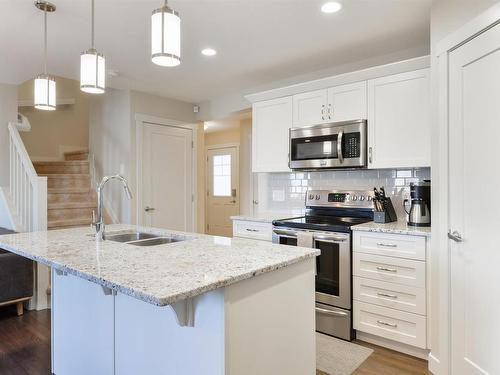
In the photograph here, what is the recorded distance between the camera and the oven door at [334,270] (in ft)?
9.02

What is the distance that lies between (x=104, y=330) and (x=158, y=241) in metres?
0.69

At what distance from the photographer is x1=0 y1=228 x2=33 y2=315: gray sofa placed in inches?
125

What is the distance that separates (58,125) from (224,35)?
4.80 metres

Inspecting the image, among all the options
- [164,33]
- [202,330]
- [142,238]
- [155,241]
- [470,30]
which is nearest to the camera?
[202,330]

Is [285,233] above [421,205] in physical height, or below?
below

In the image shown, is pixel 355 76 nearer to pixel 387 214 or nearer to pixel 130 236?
pixel 387 214

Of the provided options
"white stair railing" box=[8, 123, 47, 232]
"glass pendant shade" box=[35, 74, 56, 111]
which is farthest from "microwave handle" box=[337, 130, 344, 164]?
"white stair railing" box=[8, 123, 47, 232]

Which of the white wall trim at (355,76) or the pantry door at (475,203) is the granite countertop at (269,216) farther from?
the pantry door at (475,203)

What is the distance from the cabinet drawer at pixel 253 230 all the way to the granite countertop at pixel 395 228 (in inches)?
37.7

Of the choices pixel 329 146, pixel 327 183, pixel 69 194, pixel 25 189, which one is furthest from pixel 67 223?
pixel 329 146

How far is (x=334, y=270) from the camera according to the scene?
2.83 metres

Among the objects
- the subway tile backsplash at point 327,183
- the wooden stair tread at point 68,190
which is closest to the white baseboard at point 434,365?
the subway tile backsplash at point 327,183

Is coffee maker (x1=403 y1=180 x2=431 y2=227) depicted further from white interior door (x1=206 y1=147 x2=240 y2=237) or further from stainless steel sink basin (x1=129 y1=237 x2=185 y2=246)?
white interior door (x1=206 y1=147 x2=240 y2=237)

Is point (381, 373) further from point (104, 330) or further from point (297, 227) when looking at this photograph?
point (104, 330)
